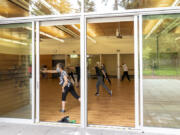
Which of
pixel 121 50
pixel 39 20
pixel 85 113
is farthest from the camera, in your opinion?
pixel 121 50

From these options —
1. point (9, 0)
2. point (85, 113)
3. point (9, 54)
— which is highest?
point (9, 0)

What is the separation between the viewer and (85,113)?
3201 mm

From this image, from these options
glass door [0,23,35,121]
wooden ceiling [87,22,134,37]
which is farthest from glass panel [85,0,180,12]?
wooden ceiling [87,22,134,37]

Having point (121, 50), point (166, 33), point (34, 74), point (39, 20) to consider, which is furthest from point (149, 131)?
point (121, 50)

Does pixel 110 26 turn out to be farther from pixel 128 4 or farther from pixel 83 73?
pixel 83 73

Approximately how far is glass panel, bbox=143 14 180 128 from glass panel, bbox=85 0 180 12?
0.22m

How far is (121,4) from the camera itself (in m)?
3.13

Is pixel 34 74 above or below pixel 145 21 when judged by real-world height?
below

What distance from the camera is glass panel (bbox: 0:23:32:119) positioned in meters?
3.52

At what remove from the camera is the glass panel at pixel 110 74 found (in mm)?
3918

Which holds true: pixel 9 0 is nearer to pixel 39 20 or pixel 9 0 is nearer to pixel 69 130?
pixel 39 20

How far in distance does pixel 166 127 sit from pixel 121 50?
9923mm

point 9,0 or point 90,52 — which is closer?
point 9,0

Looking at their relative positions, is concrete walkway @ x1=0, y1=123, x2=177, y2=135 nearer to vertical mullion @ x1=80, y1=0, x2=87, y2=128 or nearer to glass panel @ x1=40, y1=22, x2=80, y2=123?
vertical mullion @ x1=80, y1=0, x2=87, y2=128
